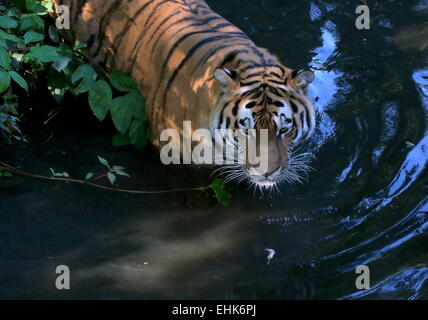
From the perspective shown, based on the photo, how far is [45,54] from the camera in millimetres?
3957

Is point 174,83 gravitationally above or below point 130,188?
above

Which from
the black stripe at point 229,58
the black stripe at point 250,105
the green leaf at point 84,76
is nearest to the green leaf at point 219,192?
the black stripe at point 250,105

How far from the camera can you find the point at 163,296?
3.31 meters

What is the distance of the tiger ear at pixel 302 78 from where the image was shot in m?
3.71

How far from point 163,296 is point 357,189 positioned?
4.30 ft

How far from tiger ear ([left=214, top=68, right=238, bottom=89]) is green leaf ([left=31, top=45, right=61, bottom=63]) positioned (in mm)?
904

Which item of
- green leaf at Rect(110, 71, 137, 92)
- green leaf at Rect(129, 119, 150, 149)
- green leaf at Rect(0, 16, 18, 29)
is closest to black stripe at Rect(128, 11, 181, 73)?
green leaf at Rect(110, 71, 137, 92)

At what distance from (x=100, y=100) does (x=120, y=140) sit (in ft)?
0.84

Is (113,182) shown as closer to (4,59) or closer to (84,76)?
(84,76)

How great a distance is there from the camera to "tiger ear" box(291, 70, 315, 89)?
371cm

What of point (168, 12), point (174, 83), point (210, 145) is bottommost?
point (210, 145)
